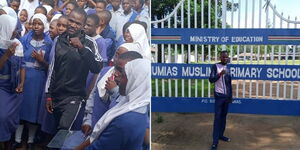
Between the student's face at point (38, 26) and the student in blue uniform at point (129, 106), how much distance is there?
2.00ft

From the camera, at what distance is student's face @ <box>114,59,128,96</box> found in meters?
2.07

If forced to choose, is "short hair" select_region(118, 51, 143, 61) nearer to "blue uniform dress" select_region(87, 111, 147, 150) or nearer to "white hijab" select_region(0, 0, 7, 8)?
"blue uniform dress" select_region(87, 111, 147, 150)

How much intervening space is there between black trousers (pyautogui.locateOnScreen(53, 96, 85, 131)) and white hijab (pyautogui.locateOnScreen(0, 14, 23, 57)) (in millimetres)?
452

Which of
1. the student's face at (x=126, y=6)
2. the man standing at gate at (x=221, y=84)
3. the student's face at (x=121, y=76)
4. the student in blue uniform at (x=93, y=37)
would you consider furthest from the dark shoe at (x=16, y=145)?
the man standing at gate at (x=221, y=84)

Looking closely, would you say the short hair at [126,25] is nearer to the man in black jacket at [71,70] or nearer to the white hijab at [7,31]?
the man in black jacket at [71,70]

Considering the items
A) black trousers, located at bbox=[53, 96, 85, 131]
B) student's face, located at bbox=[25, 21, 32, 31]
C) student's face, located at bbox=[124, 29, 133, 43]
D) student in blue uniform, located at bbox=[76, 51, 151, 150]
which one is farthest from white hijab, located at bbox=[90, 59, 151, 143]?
student's face, located at bbox=[25, 21, 32, 31]

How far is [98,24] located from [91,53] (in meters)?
0.19

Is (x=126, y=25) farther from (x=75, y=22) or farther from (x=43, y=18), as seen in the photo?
(x=43, y=18)

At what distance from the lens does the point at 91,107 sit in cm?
218

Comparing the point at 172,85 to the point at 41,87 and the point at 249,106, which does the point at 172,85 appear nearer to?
the point at 249,106

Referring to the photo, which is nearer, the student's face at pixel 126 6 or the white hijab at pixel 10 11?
the student's face at pixel 126 6

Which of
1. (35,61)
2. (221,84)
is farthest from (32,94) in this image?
(221,84)

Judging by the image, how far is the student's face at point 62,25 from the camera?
2225 mm

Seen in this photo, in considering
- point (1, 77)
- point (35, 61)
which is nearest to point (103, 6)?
point (35, 61)
